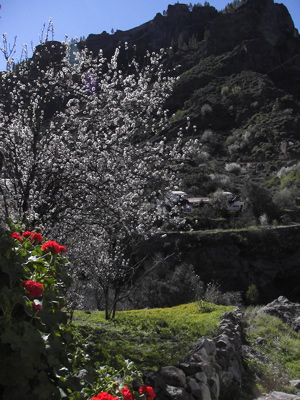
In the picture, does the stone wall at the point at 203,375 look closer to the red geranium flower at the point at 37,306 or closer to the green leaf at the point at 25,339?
the red geranium flower at the point at 37,306

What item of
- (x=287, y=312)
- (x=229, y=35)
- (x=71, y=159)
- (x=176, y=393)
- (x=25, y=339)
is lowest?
(x=287, y=312)

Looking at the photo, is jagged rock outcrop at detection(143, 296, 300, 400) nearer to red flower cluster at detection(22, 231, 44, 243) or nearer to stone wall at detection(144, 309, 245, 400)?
stone wall at detection(144, 309, 245, 400)

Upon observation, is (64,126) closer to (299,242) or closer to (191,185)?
(299,242)

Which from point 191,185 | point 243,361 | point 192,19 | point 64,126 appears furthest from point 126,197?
point 192,19

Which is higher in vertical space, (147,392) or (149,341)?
(147,392)

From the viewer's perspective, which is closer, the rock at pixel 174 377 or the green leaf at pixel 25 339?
the green leaf at pixel 25 339

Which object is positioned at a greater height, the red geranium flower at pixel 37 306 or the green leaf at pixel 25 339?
the red geranium flower at pixel 37 306

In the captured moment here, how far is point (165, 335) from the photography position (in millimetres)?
7758

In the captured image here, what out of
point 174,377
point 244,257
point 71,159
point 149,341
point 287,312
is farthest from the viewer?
point 244,257

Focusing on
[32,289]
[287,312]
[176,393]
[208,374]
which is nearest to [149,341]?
[208,374]

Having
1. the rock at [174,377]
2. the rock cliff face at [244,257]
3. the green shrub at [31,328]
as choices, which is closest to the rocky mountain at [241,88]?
the rock cliff face at [244,257]

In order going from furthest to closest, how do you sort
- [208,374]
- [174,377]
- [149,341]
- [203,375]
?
[149,341] → [208,374] → [203,375] → [174,377]

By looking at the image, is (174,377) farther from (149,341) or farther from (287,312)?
(287,312)

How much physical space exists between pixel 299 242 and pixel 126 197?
80.4 ft
